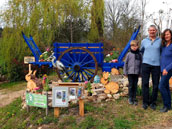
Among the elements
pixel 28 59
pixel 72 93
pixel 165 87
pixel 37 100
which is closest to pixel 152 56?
pixel 165 87

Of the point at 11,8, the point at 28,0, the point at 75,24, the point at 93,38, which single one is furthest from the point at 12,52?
the point at 93,38

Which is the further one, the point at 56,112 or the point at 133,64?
the point at 133,64

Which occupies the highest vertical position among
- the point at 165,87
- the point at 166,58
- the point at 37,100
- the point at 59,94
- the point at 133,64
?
the point at 166,58

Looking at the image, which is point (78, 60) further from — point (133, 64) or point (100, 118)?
point (100, 118)

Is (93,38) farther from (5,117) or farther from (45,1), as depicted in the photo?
(5,117)

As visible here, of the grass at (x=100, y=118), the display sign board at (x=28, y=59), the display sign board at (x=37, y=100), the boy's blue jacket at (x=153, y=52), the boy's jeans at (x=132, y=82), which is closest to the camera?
the grass at (x=100, y=118)

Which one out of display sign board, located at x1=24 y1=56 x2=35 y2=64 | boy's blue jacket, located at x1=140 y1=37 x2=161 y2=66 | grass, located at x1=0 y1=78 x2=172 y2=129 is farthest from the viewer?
display sign board, located at x1=24 y1=56 x2=35 y2=64

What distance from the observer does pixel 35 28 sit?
8.00 meters

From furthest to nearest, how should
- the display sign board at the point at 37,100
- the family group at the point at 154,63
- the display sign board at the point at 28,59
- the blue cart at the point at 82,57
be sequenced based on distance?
1. the display sign board at the point at 28,59
2. the blue cart at the point at 82,57
3. the display sign board at the point at 37,100
4. the family group at the point at 154,63

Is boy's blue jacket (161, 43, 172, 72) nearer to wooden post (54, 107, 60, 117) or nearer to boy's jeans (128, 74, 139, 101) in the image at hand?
boy's jeans (128, 74, 139, 101)

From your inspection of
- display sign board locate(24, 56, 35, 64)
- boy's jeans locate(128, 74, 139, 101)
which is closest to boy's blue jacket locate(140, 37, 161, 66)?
boy's jeans locate(128, 74, 139, 101)

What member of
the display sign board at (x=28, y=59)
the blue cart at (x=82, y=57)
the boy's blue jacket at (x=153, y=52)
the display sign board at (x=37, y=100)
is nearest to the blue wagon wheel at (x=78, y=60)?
the blue cart at (x=82, y=57)

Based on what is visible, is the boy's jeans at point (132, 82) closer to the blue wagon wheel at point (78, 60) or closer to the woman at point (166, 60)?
the woman at point (166, 60)

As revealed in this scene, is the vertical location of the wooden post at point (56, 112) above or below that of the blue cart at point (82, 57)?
below
